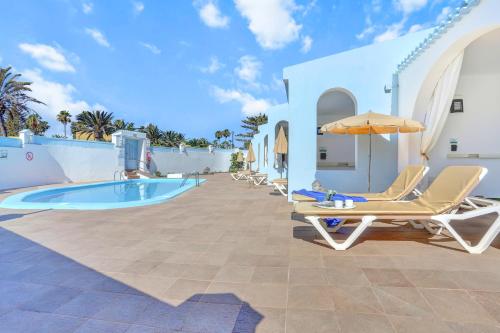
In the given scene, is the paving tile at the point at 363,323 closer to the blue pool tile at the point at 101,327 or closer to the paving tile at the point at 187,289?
the paving tile at the point at 187,289

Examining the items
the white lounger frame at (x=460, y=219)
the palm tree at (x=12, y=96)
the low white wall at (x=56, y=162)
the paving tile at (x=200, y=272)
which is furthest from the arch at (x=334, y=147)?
the palm tree at (x=12, y=96)

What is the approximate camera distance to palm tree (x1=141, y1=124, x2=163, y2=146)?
105ft

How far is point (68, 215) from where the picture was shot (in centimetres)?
577

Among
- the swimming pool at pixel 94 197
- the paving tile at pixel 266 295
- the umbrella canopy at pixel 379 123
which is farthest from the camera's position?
the swimming pool at pixel 94 197

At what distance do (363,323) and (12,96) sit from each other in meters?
24.1

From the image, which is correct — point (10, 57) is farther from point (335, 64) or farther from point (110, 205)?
point (335, 64)

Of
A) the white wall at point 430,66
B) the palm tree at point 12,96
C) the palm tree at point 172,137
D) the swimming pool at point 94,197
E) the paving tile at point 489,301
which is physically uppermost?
the palm tree at point 12,96

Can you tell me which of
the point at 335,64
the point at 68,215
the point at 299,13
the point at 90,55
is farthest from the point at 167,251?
the point at 90,55

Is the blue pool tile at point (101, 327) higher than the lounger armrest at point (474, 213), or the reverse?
the lounger armrest at point (474, 213)

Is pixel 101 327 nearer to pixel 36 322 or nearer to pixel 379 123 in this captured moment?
pixel 36 322

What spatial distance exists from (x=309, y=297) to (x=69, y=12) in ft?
61.5

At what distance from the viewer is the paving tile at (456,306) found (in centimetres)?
189

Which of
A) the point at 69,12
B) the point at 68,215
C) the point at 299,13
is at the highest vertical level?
the point at 69,12

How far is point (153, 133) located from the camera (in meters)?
32.5
